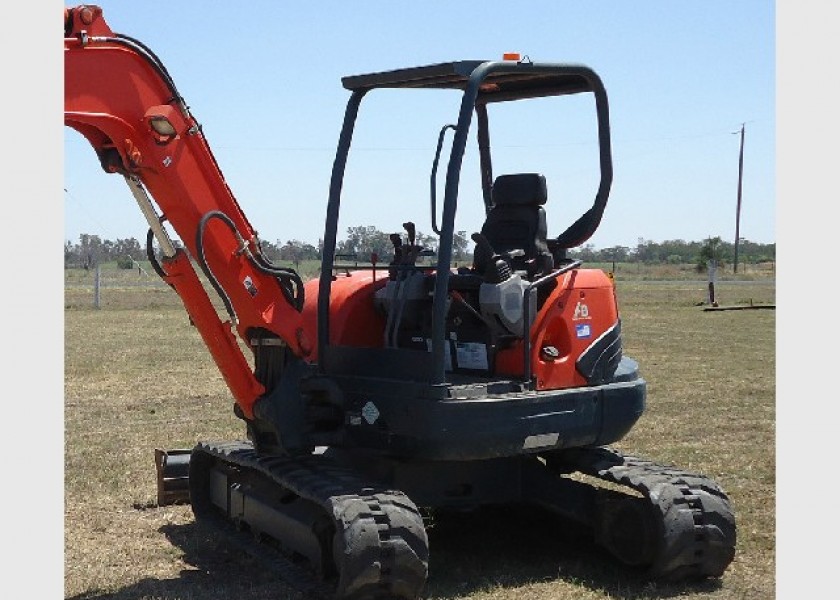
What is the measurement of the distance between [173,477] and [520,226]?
361 cm

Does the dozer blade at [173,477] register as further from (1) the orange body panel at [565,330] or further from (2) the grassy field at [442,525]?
(1) the orange body panel at [565,330]

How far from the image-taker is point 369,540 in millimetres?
6223

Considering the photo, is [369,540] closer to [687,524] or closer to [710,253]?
[687,524]

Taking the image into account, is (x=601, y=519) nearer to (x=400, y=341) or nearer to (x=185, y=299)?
(x=400, y=341)

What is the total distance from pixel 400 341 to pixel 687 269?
68.1m

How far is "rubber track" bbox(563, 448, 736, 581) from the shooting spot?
700 cm

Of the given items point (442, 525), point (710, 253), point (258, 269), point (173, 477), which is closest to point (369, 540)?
point (258, 269)

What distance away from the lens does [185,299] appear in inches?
289

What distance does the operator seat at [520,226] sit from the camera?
7.43 meters

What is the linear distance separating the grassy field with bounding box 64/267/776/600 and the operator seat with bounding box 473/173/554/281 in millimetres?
1925

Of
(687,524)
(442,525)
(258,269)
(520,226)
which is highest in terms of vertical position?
(520,226)

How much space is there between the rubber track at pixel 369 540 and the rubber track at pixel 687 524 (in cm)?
152

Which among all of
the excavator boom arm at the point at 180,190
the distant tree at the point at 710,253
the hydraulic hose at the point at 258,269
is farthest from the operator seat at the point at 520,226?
the distant tree at the point at 710,253

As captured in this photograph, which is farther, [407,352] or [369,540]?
[407,352]
